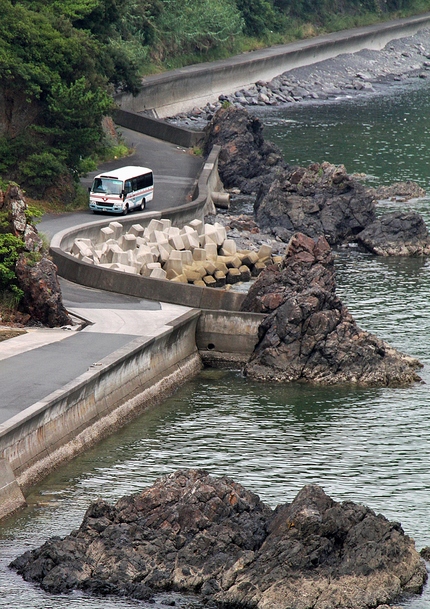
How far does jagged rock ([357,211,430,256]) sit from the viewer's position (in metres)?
68.9

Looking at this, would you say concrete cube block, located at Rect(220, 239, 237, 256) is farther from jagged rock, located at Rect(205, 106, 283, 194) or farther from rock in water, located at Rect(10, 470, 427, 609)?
rock in water, located at Rect(10, 470, 427, 609)

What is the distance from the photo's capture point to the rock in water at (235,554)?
2678cm

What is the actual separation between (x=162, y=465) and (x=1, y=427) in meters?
5.88

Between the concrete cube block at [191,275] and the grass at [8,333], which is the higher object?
the grass at [8,333]

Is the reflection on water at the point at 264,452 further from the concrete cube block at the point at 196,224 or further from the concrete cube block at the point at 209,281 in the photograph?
the concrete cube block at the point at 196,224

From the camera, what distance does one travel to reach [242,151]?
88188 mm

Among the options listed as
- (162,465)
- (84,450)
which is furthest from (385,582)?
(84,450)

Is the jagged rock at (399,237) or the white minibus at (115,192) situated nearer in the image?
the white minibus at (115,192)

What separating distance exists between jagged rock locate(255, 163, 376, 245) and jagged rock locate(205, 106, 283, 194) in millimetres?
8864

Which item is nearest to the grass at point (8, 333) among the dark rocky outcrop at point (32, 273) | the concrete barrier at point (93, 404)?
the dark rocky outcrop at point (32, 273)

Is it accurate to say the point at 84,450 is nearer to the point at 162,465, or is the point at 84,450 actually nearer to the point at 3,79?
the point at 162,465

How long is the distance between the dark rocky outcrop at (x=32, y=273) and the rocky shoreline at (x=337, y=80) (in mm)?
63809

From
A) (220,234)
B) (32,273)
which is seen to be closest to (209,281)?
(220,234)

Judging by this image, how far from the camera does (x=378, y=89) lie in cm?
13975
